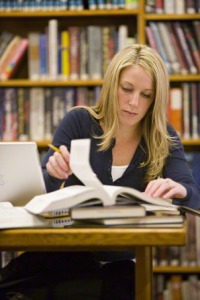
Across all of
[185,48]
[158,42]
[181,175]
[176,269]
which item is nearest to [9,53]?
[158,42]

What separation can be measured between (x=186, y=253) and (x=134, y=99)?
131 centimetres

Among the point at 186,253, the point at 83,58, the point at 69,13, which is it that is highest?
the point at 69,13

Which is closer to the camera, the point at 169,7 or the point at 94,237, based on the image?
the point at 94,237

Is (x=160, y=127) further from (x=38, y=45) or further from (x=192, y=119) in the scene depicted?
(x=38, y=45)

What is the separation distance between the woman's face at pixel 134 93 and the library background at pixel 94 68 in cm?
Answer: 106

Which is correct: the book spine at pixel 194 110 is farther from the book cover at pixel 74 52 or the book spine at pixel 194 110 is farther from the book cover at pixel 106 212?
the book cover at pixel 106 212

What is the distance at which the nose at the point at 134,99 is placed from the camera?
1.87 meters

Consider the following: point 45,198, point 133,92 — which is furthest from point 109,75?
point 45,198

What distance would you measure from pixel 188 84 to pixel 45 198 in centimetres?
184

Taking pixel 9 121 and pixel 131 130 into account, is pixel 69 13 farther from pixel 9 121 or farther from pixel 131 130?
pixel 131 130

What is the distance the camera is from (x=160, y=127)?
6.39ft

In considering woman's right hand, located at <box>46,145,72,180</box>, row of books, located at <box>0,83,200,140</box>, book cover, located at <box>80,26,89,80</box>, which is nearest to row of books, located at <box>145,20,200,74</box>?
row of books, located at <box>0,83,200,140</box>

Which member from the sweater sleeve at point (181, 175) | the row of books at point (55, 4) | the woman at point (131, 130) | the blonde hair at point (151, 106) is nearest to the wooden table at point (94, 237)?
the sweater sleeve at point (181, 175)

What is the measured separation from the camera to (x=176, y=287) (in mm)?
2973
